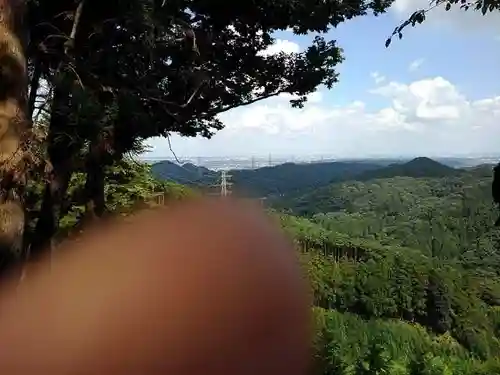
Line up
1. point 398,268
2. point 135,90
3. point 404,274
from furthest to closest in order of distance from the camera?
point 398,268 < point 404,274 < point 135,90

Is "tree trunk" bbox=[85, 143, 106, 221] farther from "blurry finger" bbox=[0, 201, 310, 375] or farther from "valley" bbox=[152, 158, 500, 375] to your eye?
"blurry finger" bbox=[0, 201, 310, 375]

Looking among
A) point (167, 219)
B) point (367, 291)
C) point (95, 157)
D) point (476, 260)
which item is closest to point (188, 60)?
point (95, 157)

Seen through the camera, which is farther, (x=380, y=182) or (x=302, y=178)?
(x=302, y=178)

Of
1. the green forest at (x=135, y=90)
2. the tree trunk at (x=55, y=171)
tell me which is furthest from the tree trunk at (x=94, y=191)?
the tree trunk at (x=55, y=171)

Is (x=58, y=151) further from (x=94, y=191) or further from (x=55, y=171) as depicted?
(x=94, y=191)

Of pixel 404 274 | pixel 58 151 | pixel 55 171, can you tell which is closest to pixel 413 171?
pixel 404 274

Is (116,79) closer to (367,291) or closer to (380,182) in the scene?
(367,291)
